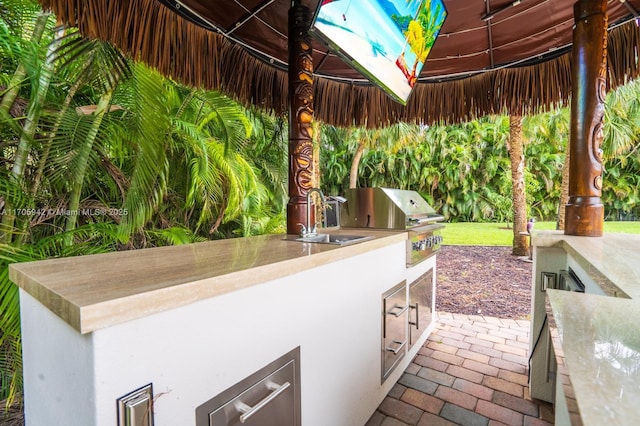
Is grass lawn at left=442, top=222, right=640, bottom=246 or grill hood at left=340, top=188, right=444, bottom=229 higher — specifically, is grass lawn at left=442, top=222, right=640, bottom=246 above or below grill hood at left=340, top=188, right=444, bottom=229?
below

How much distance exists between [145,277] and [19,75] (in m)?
1.89

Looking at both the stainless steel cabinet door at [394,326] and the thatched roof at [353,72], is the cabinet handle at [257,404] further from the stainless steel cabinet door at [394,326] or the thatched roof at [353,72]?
the thatched roof at [353,72]

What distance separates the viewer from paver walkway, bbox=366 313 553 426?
1.81 meters

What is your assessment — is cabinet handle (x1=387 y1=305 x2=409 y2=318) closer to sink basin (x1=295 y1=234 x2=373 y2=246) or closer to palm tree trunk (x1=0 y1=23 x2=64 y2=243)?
sink basin (x1=295 y1=234 x2=373 y2=246)

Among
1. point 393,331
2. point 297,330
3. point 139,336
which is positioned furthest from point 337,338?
point 139,336

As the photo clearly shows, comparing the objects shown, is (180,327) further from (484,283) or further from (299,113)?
(484,283)

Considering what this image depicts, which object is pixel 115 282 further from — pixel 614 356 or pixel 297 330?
pixel 614 356

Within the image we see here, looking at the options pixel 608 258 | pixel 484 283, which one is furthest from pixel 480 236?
pixel 608 258

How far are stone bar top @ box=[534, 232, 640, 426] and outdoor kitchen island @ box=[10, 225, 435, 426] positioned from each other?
780 millimetres

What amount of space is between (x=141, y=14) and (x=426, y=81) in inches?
96.0

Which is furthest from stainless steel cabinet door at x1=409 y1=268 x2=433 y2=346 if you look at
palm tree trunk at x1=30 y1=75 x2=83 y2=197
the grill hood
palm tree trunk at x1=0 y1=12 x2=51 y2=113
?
palm tree trunk at x1=0 y1=12 x2=51 y2=113

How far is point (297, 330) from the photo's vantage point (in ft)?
3.96

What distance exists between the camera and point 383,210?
95.8 inches

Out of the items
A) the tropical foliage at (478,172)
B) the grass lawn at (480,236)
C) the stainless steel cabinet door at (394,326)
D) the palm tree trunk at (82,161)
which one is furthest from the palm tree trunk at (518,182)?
the palm tree trunk at (82,161)
